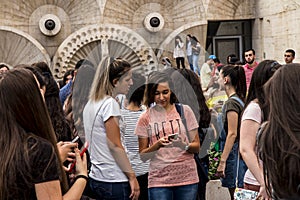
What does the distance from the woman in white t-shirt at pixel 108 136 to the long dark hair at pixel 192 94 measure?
1.91ft

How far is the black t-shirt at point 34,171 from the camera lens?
252 cm

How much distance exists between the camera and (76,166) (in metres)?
3.01

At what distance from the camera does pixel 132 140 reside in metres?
4.66

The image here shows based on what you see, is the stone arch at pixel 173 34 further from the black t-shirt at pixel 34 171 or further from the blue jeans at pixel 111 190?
the black t-shirt at pixel 34 171

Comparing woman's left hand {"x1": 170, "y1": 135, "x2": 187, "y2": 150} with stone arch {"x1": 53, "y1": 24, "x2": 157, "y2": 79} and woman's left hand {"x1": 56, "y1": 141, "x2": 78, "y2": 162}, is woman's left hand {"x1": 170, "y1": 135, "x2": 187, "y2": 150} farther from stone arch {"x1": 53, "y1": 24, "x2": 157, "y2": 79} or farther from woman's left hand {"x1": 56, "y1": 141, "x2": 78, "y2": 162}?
stone arch {"x1": 53, "y1": 24, "x2": 157, "y2": 79}

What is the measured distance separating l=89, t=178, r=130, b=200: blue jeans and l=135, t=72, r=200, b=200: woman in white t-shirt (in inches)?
11.9

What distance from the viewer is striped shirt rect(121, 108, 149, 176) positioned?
4637 millimetres

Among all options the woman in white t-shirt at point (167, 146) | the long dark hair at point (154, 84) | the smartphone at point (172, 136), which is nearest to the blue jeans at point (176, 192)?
the woman in white t-shirt at point (167, 146)

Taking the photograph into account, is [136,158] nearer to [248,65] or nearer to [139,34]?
[248,65]

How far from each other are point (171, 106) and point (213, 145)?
144 cm

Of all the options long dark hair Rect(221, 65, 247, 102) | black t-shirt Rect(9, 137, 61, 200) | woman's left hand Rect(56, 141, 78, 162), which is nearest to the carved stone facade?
long dark hair Rect(221, 65, 247, 102)

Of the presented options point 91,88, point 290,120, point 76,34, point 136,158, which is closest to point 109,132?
point 91,88

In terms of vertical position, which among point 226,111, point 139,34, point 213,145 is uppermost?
point 139,34

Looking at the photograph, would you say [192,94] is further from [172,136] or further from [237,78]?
[172,136]
